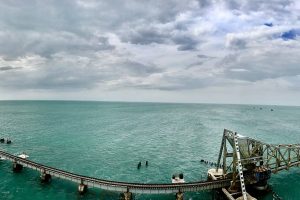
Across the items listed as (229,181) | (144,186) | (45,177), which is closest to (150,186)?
(144,186)

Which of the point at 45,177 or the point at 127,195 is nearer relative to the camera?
the point at 127,195

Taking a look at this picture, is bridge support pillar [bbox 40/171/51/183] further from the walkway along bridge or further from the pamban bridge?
the walkway along bridge

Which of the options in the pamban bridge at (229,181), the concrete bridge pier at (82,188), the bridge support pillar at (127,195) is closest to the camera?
the bridge support pillar at (127,195)

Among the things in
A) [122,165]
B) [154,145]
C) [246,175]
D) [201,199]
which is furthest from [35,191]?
[154,145]

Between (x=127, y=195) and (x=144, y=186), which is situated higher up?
(x=144, y=186)

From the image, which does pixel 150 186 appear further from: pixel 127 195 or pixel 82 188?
pixel 82 188

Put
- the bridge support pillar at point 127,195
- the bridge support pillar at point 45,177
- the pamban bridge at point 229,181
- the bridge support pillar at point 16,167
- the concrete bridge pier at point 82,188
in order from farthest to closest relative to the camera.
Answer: the bridge support pillar at point 16,167 < the bridge support pillar at point 45,177 < the concrete bridge pier at point 82,188 < the pamban bridge at point 229,181 < the bridge support pillar at point 127,195

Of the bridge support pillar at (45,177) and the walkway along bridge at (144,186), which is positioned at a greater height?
the walkway along bridge at (144,186)

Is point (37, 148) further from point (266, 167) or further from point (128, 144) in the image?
point (266, 167)

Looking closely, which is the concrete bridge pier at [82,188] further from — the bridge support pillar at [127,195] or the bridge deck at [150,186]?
the bridge support pillar at [127,195]

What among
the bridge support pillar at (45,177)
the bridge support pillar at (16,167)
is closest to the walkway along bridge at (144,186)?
the bridge support pillar at (45,177)

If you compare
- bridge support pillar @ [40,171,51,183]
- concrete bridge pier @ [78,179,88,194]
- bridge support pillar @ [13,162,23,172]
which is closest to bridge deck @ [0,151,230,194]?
concrete bridge pier @ [78,179,88,194]
